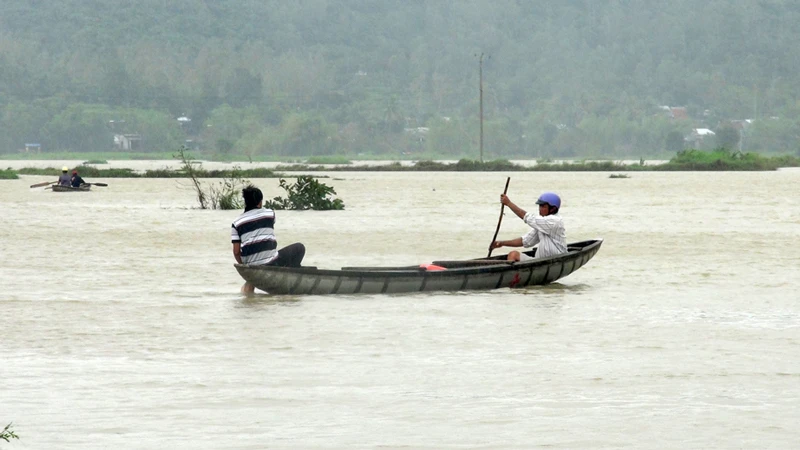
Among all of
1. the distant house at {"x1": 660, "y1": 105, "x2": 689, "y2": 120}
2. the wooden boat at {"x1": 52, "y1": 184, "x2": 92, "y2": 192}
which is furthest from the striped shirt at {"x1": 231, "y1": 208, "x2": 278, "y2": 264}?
the distant house at {"x1": 660, "y1": 105, "x2": 689, "y2": 120}

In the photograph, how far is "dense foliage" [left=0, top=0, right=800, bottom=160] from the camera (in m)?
154

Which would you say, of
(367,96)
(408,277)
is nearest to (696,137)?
(367,96)

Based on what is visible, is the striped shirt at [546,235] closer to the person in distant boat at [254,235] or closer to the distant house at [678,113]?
the person in distant boat at [254,235]

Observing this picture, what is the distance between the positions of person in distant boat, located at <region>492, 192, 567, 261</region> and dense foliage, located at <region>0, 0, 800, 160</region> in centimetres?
13209

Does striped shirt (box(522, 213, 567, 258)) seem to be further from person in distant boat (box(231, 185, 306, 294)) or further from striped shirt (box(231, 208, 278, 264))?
striped shirt (box(231, 208, 278, 264))

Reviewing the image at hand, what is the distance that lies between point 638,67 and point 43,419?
191121 millimetres

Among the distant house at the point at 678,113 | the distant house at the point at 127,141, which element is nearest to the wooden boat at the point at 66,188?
the distant house at the point at 127,141

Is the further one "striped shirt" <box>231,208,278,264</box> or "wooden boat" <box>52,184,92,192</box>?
"wooden boat" <box>52,184,92,192</box>

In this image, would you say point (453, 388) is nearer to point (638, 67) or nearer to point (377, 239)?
point (377, 239)

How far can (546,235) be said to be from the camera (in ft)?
55.6

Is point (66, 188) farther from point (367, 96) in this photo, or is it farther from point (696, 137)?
point (367, 96)

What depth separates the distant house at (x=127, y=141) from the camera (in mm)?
154750

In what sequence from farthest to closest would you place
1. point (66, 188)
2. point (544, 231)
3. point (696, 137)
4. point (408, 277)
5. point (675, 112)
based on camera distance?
point (675, 112)
point (696, 137)
point (66, 188)
point (544, 231)
point (408, 277)

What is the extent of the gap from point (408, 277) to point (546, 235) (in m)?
2.14
